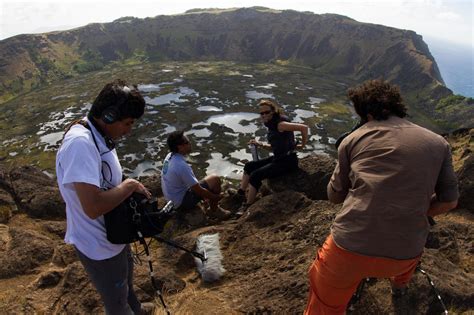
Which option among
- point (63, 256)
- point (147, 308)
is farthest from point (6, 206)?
point (147, 308)

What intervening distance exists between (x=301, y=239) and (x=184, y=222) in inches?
171

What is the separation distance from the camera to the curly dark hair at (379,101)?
456cm

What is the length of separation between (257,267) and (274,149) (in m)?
4.39

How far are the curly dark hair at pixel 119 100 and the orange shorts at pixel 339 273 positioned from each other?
296 centimetres

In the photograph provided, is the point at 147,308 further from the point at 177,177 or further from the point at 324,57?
the point at 324,57

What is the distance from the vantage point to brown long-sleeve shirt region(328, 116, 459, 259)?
158 inches

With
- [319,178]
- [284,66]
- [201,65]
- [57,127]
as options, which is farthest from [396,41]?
[319,178]

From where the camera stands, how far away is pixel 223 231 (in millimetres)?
9773

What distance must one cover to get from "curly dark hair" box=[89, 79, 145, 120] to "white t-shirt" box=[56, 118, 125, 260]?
26 cm

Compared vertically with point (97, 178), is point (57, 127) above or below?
below

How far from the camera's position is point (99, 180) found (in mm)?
3914

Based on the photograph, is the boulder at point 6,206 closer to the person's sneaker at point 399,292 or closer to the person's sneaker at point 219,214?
the person's sneaker at point 219,214

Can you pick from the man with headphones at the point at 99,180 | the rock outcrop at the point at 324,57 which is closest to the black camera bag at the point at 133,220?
the man with headphones at the point at 99,180

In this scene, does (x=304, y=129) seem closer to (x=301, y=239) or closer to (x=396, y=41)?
(x=301, y=239)
